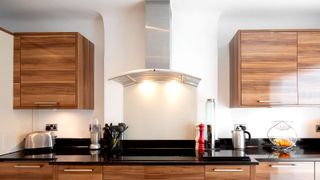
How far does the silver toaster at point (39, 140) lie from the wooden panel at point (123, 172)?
0.93 metres

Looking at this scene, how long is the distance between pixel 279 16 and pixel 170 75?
57.6 inches

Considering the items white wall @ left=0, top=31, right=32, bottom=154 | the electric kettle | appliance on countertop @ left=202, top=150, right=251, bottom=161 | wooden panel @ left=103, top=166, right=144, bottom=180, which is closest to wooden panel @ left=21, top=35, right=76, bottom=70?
white wall @ left=0, top=31, right=32, bottom=154

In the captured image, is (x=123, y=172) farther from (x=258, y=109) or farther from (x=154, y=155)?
(x=258, y=109)

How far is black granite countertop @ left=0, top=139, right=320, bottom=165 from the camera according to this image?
257 centimetres

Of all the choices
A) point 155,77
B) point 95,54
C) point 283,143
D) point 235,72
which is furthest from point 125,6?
point 283,143

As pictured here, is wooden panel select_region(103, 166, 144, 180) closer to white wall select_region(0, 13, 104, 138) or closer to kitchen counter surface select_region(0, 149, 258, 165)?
kitchen counter surface select_region(0, 149, 258, 165)

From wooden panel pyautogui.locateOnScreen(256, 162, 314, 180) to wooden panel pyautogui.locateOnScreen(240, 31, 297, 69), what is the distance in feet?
3.09

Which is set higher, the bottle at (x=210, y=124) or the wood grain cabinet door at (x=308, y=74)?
the wood grain cabinet door at (x=308, y=74)

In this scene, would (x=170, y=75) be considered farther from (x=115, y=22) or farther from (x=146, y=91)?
(x=115, y=22)

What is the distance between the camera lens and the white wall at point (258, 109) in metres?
3.35

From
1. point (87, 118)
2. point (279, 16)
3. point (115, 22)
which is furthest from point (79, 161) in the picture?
point (279, 16)

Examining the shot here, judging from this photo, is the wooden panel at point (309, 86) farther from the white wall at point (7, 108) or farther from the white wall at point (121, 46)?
the white wall at point (7, 108)

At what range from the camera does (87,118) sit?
3.43 meters

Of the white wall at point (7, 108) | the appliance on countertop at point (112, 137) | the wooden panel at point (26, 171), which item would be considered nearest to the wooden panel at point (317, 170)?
the appliance on countertop at point (112, 137)
